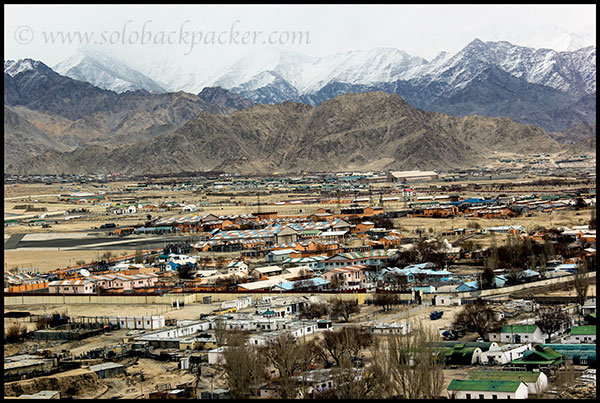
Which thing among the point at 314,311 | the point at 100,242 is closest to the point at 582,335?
the point at 314,311

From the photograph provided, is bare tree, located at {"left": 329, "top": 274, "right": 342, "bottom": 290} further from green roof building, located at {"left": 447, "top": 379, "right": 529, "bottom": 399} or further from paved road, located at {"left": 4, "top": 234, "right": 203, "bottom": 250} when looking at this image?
paved road, located at {"left": 4, "top": 234, "right": 203, "bottom": 250}

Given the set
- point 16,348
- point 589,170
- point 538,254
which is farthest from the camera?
point 589,170

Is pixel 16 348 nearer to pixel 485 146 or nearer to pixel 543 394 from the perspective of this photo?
pixel 543 394

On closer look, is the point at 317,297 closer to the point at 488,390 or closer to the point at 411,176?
the point at 488,390

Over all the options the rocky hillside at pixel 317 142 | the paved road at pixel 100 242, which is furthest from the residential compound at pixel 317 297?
the rocky hillside at pixel 317 142

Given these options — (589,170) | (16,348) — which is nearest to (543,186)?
(589,170)

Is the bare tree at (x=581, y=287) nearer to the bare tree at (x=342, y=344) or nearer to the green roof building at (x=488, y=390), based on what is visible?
the bare tree at (x=342, y=344)
